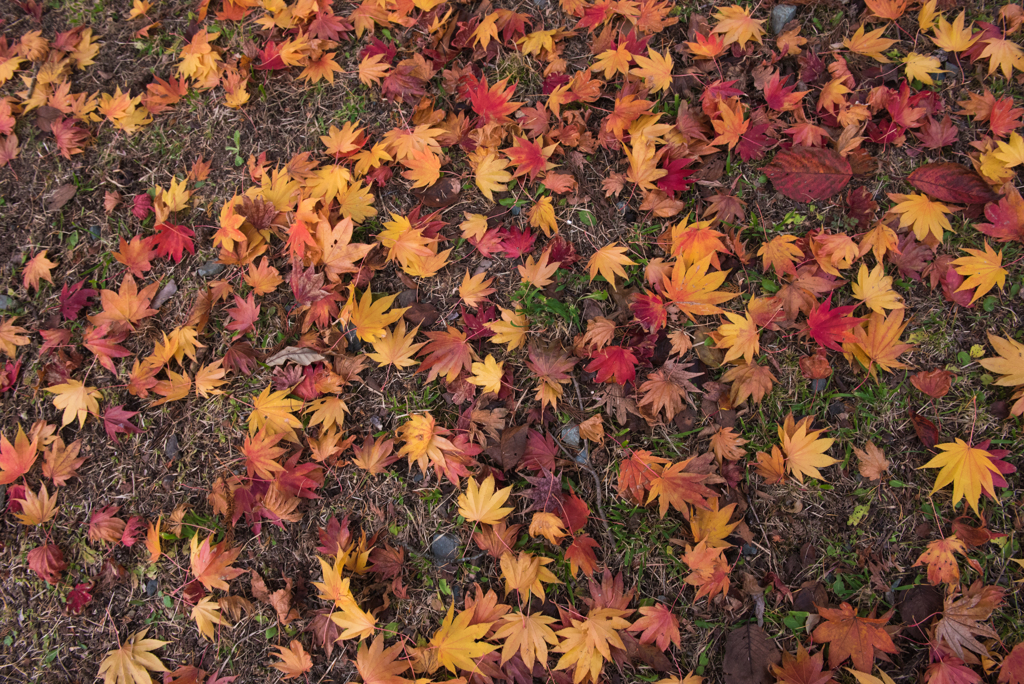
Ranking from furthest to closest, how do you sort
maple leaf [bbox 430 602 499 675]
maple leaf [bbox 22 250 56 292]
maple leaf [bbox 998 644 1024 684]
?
maple leaf [bbox 22 250 56 292] < maple leaf [bbox 430 602 499 675] < maple leaf [bbox 998 644 1024 684]

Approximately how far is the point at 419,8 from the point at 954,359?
2.55 meters

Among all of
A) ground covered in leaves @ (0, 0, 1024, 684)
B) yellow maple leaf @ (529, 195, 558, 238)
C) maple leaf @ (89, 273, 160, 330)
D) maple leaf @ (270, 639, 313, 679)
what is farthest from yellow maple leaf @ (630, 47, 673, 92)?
maple leaf @ (270, 639, 313, 679)

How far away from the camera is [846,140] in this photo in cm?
209

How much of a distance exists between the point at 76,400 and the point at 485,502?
166 cm

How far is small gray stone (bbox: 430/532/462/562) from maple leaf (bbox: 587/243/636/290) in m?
1.06

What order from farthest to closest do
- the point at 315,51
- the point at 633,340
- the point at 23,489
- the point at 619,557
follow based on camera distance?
the point at 315,51 → the point at 23,489 → the point at 633,340 → the point at 619,557

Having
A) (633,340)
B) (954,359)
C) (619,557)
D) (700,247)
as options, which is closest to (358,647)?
(619,557)

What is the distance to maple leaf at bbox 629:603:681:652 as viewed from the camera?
1.73m

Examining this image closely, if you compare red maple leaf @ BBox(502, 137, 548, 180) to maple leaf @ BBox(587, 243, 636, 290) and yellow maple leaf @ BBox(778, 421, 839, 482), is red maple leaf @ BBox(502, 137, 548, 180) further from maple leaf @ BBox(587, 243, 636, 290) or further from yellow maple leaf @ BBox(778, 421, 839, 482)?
yellow maple leaf @ BBox(778, 421, 839, 482)

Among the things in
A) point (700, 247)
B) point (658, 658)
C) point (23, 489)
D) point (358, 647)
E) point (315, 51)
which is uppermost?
point (315, 51)

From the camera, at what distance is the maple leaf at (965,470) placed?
1745mm

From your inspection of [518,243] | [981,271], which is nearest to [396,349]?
[518,243]

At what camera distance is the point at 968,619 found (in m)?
1.69

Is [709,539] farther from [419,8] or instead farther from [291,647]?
[419,8]
